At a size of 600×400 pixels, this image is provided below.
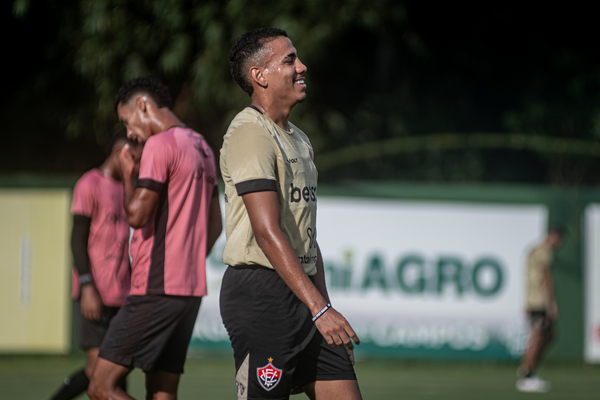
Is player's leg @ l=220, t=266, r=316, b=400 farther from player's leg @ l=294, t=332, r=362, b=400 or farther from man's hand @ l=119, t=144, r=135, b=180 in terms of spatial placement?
man's hand @ l=119, t=144, r=135, b=180

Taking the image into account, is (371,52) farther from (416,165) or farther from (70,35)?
(70,35)

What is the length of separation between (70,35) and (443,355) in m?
8.08

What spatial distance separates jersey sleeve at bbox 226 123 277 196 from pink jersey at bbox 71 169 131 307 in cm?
237

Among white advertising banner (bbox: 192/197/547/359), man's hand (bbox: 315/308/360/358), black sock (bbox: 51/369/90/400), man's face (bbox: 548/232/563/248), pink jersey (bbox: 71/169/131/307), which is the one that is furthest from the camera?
white advertising banner (bbox: 192/197/547/359)

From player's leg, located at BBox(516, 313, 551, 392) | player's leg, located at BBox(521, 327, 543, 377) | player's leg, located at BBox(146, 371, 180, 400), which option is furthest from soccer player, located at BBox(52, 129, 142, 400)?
player's leg, located at BBox(521, 327, 543, 377)

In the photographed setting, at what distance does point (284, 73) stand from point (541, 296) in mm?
7717

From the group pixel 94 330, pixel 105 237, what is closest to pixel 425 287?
pixel 105 237

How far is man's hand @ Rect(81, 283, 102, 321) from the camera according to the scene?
510 centimetres

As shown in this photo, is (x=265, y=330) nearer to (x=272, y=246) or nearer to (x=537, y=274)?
(x=272, y=246)

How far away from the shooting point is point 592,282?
1130 centimetres

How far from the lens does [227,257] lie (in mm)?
3402

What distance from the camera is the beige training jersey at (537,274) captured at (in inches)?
403

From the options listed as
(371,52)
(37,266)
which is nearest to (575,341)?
(371,52)

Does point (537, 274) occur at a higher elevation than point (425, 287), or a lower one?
higher
